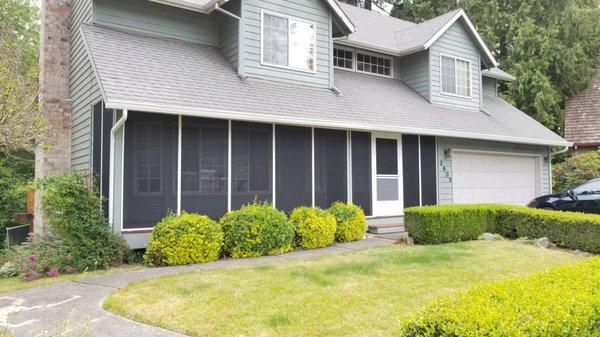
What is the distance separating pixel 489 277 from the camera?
6918 millimetres

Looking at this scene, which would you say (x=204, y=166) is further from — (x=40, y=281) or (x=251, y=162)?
(x=40, y=281)

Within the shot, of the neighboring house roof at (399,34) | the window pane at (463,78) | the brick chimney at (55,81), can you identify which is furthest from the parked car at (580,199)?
the brick chimney at (55,81)

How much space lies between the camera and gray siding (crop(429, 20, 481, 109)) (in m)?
15.4

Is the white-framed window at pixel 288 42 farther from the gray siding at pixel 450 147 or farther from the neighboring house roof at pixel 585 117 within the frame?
the neighboring house roof at pixel 585 117

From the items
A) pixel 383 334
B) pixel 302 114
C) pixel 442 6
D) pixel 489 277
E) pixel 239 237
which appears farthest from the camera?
pixel 442 6

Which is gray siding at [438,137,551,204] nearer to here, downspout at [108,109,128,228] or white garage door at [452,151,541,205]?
white garage door at [452,151,541,205]

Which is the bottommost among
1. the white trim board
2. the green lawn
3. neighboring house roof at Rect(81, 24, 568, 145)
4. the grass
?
the grass

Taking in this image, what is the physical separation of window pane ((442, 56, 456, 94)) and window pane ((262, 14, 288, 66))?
6.21 meters

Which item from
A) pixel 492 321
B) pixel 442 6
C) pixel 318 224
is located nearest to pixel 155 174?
pixel 318 224

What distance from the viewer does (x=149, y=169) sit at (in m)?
9.06

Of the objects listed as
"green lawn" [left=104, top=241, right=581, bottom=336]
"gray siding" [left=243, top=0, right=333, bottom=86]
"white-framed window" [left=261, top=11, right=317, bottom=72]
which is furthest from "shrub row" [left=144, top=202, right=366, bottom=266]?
"white-framed window" [left=261, top=11, right=317, bottom=72]

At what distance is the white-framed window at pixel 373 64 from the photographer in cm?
1539

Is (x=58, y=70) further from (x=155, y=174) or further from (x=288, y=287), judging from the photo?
(x=288, y=287)

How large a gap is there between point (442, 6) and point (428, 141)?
17998 mm
